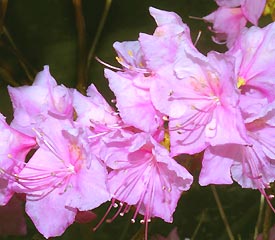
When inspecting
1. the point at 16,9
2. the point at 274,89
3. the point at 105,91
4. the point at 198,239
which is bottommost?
the point at 198,239

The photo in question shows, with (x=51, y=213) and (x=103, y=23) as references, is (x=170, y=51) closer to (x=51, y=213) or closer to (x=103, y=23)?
(x=51, y=213)

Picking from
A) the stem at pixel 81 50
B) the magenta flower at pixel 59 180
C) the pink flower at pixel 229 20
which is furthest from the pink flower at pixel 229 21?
the magenta flower at pixel 59 180

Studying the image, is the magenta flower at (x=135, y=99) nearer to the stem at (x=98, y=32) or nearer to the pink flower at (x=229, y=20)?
the pink flower at (x=229, y=20)

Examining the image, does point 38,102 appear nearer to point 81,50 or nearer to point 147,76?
point 147,76

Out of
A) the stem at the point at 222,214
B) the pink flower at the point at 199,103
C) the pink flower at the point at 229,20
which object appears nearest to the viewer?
the pink flower at the point at 199,103

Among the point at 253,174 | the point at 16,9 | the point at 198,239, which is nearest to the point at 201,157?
the point at 253,174

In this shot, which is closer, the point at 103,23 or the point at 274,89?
the point at 274,89

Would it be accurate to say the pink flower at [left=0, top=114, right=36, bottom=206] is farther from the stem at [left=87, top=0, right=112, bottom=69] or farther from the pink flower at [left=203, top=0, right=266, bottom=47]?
the stem at [left=87, top=0, right=112, bottom=69]
